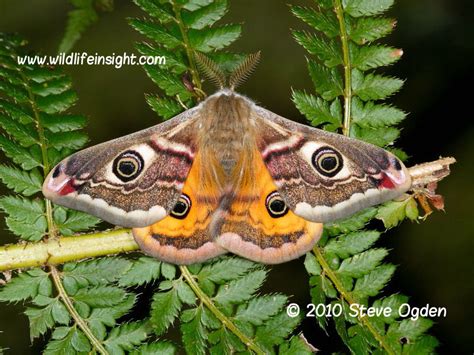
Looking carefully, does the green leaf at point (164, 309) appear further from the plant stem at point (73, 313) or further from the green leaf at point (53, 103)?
the green leaf at point (53, 103)

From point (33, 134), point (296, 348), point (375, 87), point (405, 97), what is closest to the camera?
point (296, 348)

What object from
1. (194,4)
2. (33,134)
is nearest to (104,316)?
(33,134)

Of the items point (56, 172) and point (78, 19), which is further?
point (78, 19)

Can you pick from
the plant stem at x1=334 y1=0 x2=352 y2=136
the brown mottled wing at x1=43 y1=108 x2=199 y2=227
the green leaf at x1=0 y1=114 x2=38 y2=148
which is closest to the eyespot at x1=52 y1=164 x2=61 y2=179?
→ the brown mottled wing at x1=43 y1=108 x2=199 y2=227

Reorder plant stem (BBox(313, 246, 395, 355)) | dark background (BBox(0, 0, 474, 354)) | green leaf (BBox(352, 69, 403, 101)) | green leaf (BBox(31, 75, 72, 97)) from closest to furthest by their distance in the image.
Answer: plant stem (BBox(313, 246, 395, 355))
green leaf (BBox(31, 75, 72, 97))
green leaf (BBox(352, 69, 403, 101))
dark background (BBox(0, 0, 474, 354))

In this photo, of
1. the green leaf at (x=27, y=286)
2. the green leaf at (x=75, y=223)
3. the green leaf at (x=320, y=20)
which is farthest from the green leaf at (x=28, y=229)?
the green leaf at (x=320, y=20)

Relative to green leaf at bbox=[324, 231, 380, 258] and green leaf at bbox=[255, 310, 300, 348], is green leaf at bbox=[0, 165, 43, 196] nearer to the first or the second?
green leaf at bbox=[255, 310, 300, 348]

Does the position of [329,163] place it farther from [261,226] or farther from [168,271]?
[168,271]
